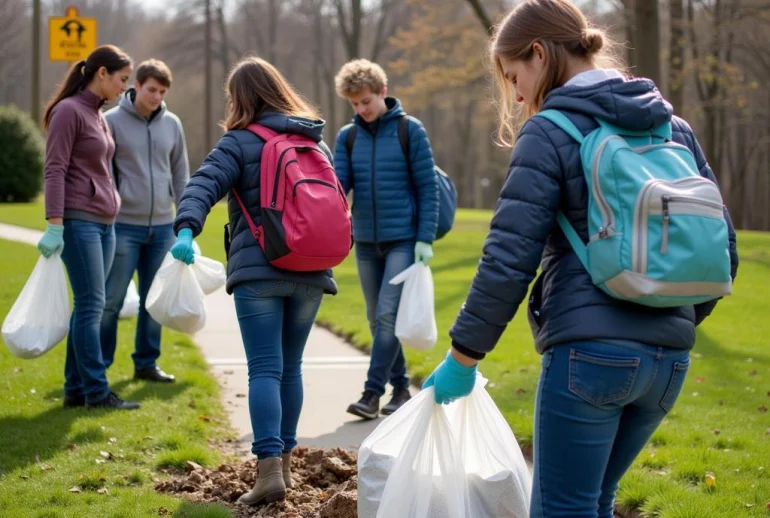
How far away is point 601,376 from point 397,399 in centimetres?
403

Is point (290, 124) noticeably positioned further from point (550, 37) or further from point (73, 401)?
point (73, 401)

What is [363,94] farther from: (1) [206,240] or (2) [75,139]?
(1) [206,240]

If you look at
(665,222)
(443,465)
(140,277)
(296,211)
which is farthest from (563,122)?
(140,277)

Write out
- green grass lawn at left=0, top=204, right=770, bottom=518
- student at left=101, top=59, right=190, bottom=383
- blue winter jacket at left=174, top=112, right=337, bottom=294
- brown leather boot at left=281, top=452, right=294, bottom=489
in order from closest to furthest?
blue winter jacket at left=174, top=112, right=337, bottom=294 → green grass lawn at left=0, top=204, right=770, bottom=518 → brown leather boot at left=281, top=452, right=294, bottom=489 → student at left=101, top=59, right=190, bottom=383

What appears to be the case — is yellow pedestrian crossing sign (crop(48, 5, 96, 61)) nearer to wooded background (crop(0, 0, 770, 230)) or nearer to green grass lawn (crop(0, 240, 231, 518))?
wooded background (crop(0, 0, 770, 230))

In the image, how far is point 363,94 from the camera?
6.00 metres

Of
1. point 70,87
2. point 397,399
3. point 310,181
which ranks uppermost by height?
point 70,87

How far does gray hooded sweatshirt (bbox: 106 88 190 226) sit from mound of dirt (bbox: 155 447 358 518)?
226 cm

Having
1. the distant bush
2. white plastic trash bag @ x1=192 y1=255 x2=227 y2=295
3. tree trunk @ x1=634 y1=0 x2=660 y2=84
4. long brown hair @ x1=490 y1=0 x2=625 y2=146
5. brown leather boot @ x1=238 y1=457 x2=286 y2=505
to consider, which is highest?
tree trunk @ x1=634 y1=0 x2=660 y2=84

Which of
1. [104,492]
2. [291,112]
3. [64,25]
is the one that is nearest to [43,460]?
[104,492]

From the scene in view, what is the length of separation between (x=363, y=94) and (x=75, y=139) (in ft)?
5.56

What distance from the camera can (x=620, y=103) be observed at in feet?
8.13

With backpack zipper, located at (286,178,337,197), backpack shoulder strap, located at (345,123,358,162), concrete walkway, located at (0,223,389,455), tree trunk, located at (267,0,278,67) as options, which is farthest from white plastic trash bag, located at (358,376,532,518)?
tree trunk, located at (267,0,278,67)

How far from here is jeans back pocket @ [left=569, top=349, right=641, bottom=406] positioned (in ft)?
7.97
